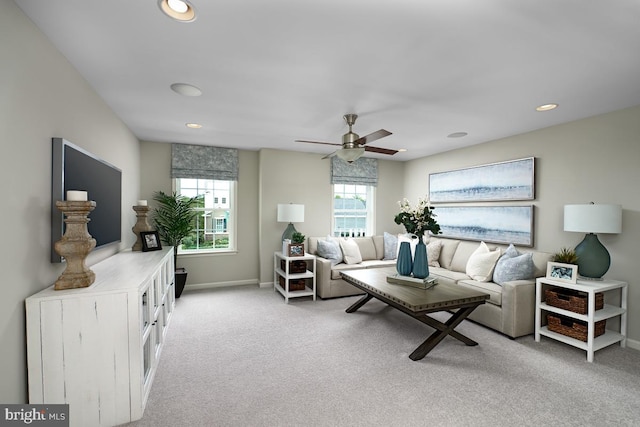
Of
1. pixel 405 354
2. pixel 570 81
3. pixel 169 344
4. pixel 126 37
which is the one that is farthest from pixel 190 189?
pixel 570 81

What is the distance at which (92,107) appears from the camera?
2438 mm

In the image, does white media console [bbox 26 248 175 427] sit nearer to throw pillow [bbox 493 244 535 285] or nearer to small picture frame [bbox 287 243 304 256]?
small picture frame [bbox 287 243 304 256]

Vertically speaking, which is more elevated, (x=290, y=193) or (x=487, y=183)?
(x=487, y=183)

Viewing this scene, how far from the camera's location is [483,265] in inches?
140

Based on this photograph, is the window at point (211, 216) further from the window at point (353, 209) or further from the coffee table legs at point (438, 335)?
the coffee table legs at point (438, 335)

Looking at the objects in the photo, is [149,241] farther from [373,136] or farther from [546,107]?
[546,107]

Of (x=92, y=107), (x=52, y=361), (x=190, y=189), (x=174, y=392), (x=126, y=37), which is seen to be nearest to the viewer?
(x=52, y=361)

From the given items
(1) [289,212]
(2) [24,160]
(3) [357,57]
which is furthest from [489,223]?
(2) [24,160]

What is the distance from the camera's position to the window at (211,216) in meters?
4.77

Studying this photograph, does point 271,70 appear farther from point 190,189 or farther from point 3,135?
point 190,189

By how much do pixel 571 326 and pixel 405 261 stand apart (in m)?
1.70

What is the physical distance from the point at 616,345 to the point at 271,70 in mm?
4279

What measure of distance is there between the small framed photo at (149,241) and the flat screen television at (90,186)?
0.37 metres

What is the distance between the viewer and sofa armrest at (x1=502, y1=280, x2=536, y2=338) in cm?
296
